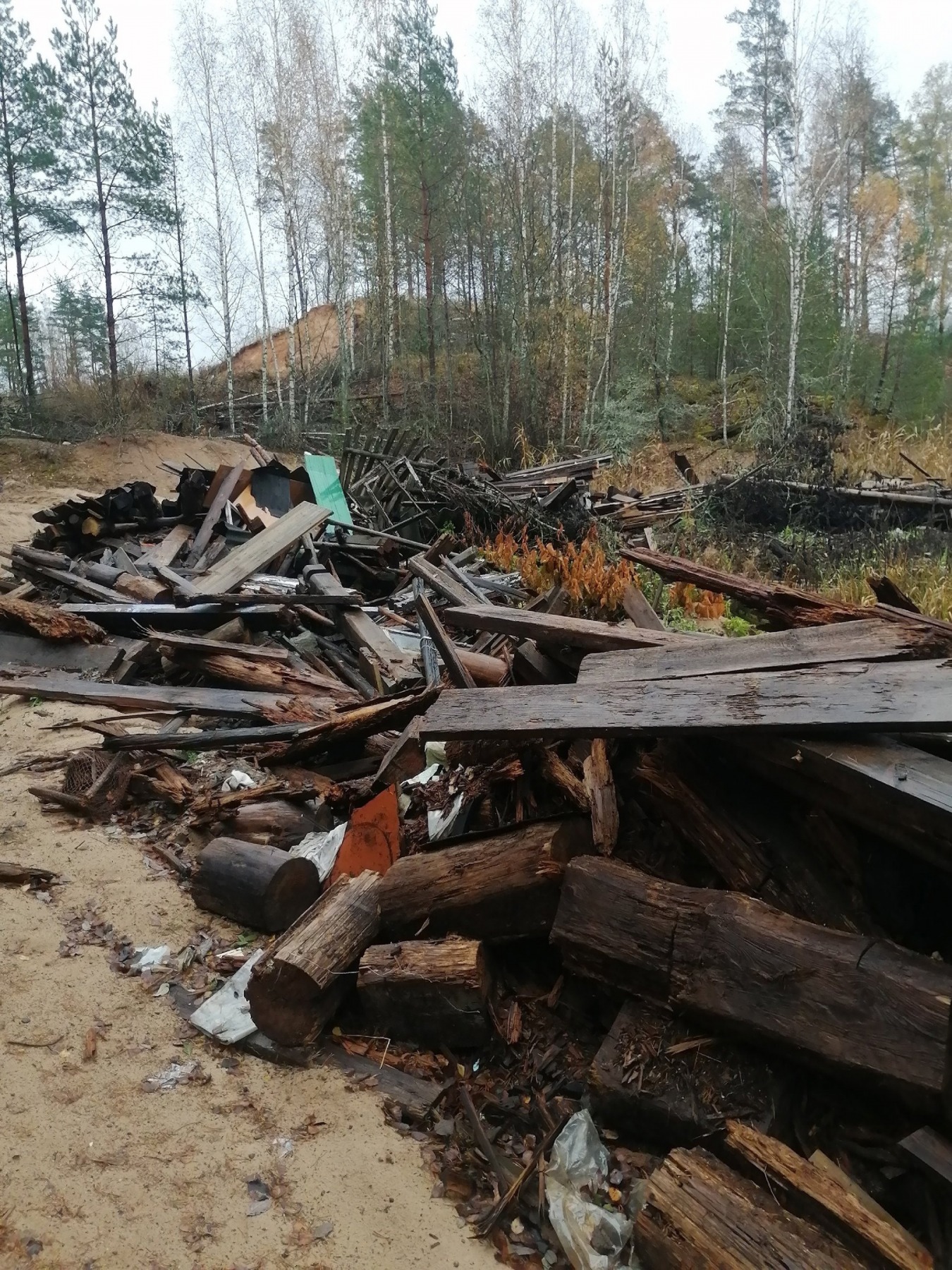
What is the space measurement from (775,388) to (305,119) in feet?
53.4

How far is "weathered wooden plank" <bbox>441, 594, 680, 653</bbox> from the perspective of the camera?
3232 mm

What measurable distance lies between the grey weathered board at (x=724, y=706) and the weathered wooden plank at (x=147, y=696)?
2534 millimetres

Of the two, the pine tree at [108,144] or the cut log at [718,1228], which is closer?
the cut log at [718,1228]

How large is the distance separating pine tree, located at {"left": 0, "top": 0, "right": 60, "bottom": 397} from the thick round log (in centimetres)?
2126

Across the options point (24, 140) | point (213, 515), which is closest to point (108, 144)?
point (24, 140)

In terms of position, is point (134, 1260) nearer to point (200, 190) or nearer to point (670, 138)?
point (200, 190)

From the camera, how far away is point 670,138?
2592cm

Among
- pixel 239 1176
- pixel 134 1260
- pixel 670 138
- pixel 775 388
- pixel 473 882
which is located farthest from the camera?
pixel 670 138

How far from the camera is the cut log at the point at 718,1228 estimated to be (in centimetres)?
167

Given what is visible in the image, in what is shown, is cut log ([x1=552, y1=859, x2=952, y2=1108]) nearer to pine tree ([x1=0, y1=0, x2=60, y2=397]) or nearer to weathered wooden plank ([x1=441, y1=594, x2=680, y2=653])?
weathered wooden plank ([x1=441, y1=594, x2=680, y2=653])

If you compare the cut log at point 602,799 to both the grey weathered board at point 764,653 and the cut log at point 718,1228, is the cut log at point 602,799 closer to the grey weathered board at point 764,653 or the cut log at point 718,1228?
the grey weathered board at point 764,653

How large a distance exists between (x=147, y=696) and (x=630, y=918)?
4219 mm

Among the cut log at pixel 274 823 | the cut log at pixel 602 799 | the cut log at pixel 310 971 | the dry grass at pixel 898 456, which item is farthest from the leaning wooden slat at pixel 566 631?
the dry grass at pixel 898 456

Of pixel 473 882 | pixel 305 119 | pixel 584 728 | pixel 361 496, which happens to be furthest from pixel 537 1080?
pixel 305 119
